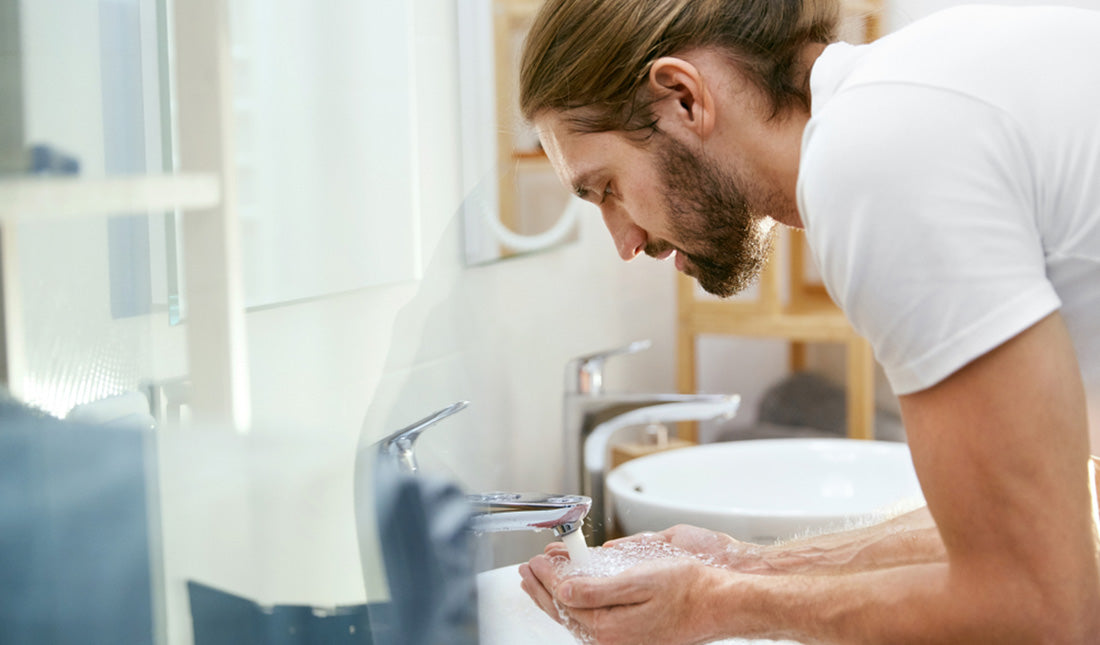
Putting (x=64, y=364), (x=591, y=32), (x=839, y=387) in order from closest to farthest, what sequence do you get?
(x=64, y=364) < (x=591, y=32) < (x=839, y=387)

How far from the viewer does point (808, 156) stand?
1.62 feet

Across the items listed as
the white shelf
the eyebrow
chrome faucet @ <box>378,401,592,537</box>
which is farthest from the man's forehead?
the white shelf

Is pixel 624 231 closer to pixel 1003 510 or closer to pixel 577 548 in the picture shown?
pixel 577 548

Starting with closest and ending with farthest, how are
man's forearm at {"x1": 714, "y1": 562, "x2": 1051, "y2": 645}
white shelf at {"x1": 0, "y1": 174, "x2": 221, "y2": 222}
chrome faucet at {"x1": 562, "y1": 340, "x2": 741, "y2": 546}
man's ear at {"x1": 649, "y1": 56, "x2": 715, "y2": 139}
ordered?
1. white shelf at {"x1": 0, "y1": 174, "x2": 221, "y2": 222}
2. man's forearm at {"x1": 714, "y1": 562, "x2": 1051, "y2": 645}
3. man's ear at {"x1": 649, "y1": 56, "x2": 715, "y2": 139}
4. chrome faucet at {"x1": 562, "y1": 340, "x2": 741, "y2": 546}

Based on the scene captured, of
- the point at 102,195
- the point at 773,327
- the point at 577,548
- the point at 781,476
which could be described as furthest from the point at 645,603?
the point at 773,327

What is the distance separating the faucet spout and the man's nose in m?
0.18

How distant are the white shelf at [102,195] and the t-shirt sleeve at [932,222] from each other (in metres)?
0.28

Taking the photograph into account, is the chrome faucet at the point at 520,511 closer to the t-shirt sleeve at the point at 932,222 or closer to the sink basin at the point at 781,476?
the t-shirt sleeve at the point at 932,222

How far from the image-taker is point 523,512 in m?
0.64

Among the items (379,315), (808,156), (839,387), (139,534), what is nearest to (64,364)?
(139,534)

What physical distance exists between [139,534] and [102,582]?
0.9 inches

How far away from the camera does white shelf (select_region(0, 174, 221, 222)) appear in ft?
1.26

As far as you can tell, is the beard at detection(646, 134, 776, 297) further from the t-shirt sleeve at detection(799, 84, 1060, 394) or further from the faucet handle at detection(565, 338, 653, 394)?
the faucet handle at detection(565, 338, 653, 394)

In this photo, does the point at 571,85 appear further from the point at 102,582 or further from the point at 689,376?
the point at 689,376
